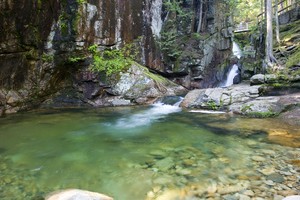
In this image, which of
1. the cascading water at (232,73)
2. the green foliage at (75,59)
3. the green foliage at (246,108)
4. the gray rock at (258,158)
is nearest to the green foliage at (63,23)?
the green foliage at (75,59)

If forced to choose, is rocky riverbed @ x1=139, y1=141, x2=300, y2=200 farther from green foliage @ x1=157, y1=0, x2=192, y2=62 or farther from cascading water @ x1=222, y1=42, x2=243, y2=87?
cascading water @ x1=222, y1=42, x2=243, y2=87

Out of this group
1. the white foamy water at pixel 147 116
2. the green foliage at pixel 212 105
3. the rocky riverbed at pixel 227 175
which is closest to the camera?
the rocky riverbed at pixel 227 175

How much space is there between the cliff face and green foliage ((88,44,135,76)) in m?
0.31

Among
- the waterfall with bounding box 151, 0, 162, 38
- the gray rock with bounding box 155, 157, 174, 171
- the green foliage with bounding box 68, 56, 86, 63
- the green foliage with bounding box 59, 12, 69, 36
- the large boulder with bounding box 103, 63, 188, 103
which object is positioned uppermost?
the waterfall with bounding box 151, 0, 162, 38

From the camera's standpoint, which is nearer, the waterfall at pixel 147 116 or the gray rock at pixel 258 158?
the gray rock at pixel 258 158

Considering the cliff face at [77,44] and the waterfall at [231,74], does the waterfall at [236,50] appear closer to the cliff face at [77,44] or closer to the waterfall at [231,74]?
the waterfall at [231,74]

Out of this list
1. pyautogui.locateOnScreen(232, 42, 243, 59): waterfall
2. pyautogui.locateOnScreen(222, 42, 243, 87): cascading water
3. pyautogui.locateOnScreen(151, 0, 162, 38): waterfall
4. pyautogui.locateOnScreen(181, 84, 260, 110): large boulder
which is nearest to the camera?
pyautogui.locateOnScreen(181, 84, 260, 110): large boulder

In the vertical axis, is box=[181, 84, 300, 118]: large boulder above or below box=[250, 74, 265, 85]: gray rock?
below

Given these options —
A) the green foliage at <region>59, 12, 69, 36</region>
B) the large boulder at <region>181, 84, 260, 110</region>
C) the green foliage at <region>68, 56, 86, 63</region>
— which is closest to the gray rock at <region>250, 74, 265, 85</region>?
the large boulder at <region>181, 84, 260, 110</region>

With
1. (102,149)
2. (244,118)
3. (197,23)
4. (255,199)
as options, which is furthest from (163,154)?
(197,23)

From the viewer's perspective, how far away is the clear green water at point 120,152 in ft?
13.4

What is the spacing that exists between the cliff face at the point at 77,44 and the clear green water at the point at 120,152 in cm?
294

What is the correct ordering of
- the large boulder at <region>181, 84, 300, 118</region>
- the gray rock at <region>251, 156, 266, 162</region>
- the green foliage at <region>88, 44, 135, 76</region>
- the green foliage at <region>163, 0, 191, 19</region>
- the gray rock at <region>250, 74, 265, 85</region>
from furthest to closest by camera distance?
the green foliage at <region>163, 0, 191, 19</region>, the green foliage at <region>88, 44, 135, 76</region>, the gray rock at <region>250, 74, 265, 85</region>, the large boulder at <region>181, 84, 300, 118</region>, the gray rock at <region>251, 156, 266, 162</region>

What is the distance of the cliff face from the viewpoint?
10.8 m
